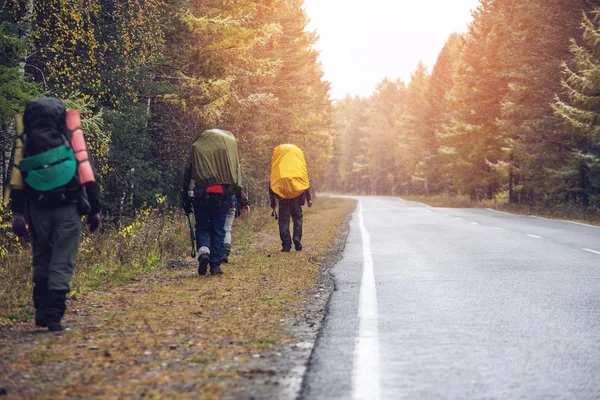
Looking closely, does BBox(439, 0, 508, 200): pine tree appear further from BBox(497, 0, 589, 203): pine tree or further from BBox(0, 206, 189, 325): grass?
BBox(0, 206, 189, 325): grass

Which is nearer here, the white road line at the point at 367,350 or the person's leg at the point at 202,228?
the white road line at the point at 367,350

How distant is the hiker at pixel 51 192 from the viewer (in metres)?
5.68

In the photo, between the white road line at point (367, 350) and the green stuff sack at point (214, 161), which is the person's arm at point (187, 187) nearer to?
the green stuff sack at point (214, 161)

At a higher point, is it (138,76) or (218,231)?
(138,76)

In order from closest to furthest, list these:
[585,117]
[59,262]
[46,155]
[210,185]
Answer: [46,155] → [59,262] → [210,185] → [585,117]

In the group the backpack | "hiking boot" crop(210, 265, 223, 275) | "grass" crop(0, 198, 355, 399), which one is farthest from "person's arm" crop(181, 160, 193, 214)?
the backpack

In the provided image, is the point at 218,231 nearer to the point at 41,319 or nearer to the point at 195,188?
the point at 195,188

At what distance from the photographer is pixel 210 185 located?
9.23m

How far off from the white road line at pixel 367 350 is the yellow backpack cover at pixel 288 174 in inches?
155

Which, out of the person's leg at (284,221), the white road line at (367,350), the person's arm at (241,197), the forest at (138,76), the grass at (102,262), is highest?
the forest at (138,76)

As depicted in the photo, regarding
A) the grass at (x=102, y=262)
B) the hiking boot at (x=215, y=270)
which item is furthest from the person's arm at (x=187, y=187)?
the grass at (x=102, y=262)

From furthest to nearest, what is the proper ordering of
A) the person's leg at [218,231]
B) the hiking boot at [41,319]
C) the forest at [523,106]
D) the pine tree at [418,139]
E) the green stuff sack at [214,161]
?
1. the pine tree at [418,139]
2. the forest at [523,106]
3. the person's leg at [218,231]
4. the green stuff sack at [214,161]
5. the hiking boot at [41,319]

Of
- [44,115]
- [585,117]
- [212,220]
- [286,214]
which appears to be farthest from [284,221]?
[585,117]

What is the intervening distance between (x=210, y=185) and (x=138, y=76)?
28.5ft
